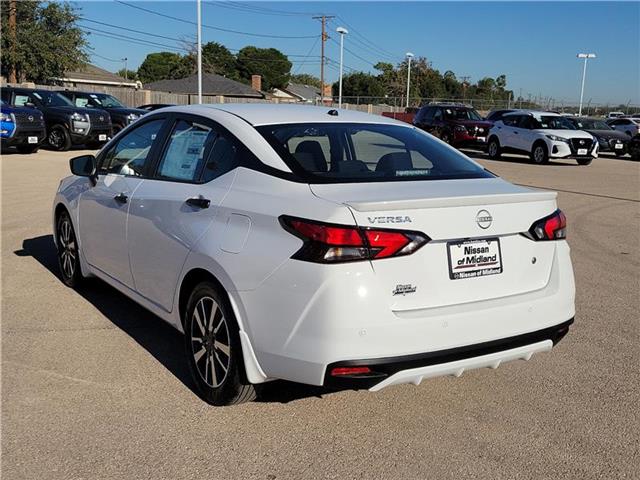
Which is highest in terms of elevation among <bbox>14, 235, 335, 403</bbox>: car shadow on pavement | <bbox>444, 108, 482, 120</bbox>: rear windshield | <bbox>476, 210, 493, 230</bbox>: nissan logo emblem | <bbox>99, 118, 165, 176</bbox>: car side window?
<bbox>444, 108, 482, 120</bbox>: rear windshield

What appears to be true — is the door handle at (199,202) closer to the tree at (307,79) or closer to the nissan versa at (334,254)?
the nissan versa at (334,254)

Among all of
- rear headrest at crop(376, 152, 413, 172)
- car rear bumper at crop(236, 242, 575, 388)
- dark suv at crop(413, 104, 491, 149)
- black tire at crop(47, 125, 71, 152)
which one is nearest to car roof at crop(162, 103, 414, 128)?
rear headrest at crop(376, 152, 413, 172)

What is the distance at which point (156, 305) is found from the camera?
4336mm

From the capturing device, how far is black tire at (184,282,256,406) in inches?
138

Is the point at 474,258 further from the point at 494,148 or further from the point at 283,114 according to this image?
the point at 494,148

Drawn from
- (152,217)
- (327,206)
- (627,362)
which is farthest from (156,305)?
(627,362)

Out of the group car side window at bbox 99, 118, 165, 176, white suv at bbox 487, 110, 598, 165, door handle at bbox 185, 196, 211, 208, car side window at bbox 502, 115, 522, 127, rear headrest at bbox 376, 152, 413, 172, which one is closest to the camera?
door handle at bbox 185, 196, 211, 208

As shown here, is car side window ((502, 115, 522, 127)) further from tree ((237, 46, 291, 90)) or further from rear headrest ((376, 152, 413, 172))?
tree ((237, 46, 291, 90))

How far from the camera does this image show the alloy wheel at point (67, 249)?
584 cm

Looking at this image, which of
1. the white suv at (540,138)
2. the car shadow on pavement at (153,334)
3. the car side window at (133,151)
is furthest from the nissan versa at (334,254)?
the white suv at (540,138)

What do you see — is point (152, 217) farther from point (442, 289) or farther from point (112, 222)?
point (442, 289)

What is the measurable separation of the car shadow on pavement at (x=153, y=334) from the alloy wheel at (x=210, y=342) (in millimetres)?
235

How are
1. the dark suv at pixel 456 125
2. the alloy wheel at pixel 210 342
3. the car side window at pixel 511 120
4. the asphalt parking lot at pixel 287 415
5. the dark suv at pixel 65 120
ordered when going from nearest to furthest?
the asphalt parking lot at pixel 287 415 → the alloy wheel at pixel 210 342 → the dark suv at pixel 65 120 → the car side window at pixel 511 120 → the dark suv at pixel 456 125

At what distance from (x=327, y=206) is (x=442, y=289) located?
0.69 m
